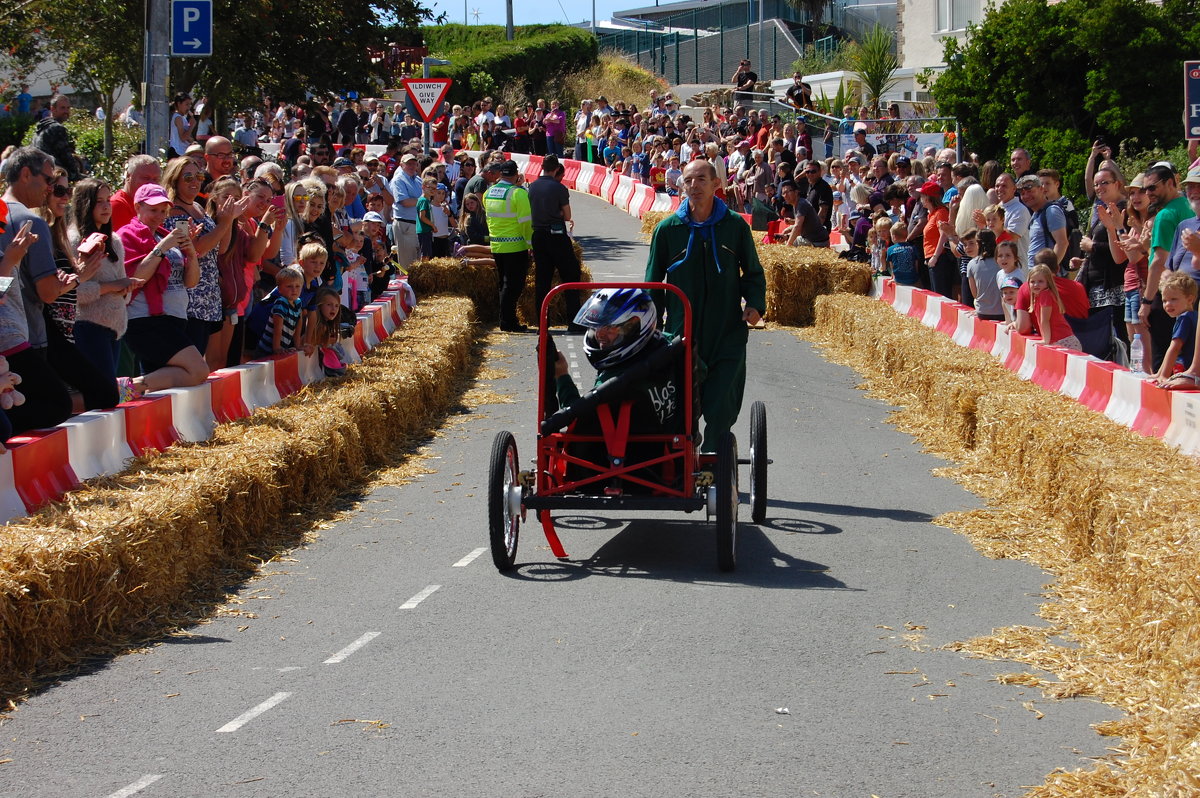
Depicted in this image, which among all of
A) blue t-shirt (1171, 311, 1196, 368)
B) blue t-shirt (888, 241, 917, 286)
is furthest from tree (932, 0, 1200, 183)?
blue t-shirt (1171, 311, 1196, 368)

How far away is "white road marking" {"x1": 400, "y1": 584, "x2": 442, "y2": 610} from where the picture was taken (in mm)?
7059

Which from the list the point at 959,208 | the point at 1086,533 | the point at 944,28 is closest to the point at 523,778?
the point at 1086,533

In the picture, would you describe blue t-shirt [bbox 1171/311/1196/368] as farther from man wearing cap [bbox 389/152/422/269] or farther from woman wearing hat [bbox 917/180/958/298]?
man wearing cap [bbox 389/152/422/269]

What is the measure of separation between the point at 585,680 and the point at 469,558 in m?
2.24

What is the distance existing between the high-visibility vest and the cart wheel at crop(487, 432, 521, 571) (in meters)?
10.2

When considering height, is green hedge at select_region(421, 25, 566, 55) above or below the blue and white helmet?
above

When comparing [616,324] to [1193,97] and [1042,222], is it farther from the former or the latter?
[1193,97]

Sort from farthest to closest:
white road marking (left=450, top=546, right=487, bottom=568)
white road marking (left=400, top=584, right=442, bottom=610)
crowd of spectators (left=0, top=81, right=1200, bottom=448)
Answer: crowd of spectators (left=0, top=81, right=1200, bottom=448) → white road marking (left=450, top=546, right=487, bottom=568) → white road marking (left=400, top=584, right=442, bottom=610)

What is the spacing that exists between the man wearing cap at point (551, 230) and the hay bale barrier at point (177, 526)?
20.5 ft

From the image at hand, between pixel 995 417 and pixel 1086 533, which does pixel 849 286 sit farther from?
pixel 1086 533

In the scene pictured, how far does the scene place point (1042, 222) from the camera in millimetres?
13156

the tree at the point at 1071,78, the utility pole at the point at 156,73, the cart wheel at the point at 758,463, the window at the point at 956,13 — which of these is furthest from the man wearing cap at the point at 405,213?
the window at the point at 956,13

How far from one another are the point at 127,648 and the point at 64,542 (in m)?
0.54

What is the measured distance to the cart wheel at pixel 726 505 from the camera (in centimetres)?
743
